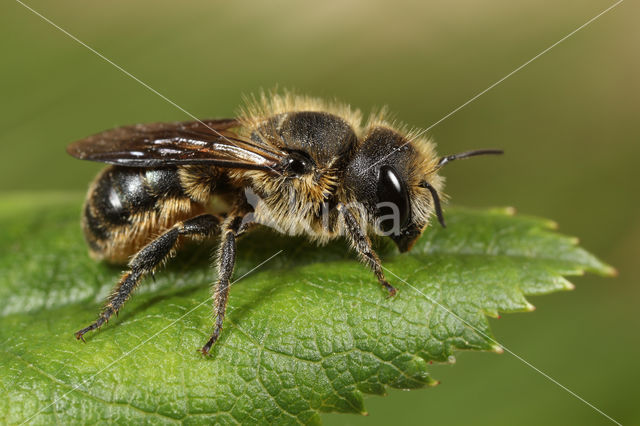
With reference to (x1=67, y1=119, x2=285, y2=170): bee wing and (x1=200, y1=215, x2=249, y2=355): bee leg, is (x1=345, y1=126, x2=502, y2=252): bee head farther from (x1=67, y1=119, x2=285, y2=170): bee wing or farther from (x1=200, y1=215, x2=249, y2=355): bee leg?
(x1=200, y1=215, x2=249, y2=355): bee leg

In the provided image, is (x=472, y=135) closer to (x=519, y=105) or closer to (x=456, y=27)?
(x=519, y=105)

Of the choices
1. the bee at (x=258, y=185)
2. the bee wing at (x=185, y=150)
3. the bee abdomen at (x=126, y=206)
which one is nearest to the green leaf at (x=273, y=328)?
the bee at (x=258, y=185)

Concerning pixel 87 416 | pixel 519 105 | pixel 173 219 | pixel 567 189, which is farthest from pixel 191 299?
pixel 519 105

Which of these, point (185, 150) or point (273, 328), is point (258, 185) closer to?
point (185, 150)

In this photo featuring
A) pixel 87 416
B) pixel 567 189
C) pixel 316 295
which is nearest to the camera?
pixel 87 416

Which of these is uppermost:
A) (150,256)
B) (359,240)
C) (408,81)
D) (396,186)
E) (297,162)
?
(408,81)

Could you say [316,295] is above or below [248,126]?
below

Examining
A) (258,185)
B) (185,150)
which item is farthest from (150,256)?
(258,185)
